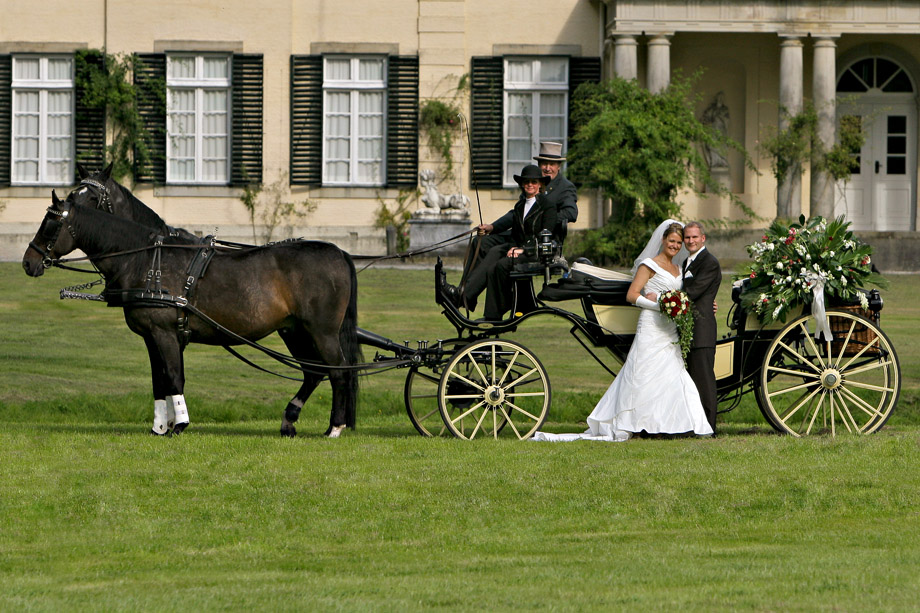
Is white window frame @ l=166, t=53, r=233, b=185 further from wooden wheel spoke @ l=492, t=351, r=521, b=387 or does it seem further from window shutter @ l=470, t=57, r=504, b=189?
wooden wheel spoke @ l=492, t=351, r=521, b=387

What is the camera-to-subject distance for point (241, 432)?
9.66 m

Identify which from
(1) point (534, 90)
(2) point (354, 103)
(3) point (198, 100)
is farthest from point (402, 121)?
(3) point (198, 100)

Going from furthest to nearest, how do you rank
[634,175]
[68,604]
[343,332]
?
[634,175], [343,332], [68,604]

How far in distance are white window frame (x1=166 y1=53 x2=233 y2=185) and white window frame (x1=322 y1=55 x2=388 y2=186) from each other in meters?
1.67

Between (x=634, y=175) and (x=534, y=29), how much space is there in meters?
3.79

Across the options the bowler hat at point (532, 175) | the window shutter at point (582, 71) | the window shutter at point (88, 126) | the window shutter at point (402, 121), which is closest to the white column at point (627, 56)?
the window shutter at point (582, 71)

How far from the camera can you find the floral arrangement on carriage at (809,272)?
9164 mm

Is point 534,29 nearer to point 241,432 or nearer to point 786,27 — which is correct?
point 786,27

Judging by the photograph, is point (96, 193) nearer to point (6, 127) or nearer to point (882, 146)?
point (6, 127)

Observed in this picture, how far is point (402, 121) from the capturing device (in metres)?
25.1

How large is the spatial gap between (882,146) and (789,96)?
3035mm

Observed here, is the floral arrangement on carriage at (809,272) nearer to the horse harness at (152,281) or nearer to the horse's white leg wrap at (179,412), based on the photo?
the horse harness at (152,281)

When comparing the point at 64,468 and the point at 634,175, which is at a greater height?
the point at 634,175

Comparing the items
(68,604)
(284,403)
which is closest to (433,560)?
(68,604)
